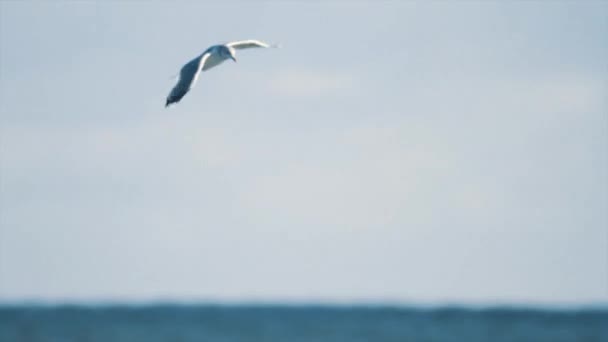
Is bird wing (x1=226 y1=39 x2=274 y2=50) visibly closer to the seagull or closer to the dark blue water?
the seagull

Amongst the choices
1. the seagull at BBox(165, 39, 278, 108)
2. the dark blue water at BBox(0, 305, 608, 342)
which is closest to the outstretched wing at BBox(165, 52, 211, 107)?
the seagull at BBox(165, 39, 278, 108)

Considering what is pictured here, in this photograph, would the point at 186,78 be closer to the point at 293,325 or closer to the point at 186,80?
the point at 186,80

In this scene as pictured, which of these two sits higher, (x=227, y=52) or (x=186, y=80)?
(x=227, y=52)

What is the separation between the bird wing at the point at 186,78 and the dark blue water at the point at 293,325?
78.7 feet

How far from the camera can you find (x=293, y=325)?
55.9m

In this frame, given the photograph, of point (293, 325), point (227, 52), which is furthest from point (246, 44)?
point (293, 325)

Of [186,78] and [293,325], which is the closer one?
[186,78]

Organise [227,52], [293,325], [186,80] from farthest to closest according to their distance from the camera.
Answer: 1. [293,325]
2. [227,52]
3. [186,80]

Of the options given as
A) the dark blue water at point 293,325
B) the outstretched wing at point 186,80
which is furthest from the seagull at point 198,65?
the dark blue water at point 293,325

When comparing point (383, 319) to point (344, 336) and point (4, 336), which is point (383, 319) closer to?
point (344, 336)

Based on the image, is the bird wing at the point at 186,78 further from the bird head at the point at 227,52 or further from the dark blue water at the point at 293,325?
the dark blue water at the point at 293,325

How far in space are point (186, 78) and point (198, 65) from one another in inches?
14.3

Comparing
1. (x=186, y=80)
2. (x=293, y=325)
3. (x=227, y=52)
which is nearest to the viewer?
(x=186, y=80)

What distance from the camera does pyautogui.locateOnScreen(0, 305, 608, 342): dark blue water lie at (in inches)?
1949
